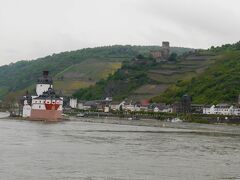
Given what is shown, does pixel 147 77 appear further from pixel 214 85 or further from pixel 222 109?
pixel 222 109

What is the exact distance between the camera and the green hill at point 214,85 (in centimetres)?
11500

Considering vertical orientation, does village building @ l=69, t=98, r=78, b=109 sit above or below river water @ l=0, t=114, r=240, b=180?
above

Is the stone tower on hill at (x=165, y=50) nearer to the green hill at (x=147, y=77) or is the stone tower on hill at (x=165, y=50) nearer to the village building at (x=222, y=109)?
the green hill at (x=147, y=77)

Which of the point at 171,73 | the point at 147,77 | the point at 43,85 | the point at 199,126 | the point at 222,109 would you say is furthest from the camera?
→ the point at 147,77

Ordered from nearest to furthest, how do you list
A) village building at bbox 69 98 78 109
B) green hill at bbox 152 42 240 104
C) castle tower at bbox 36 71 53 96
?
1. castle tower at bbox 36 71 53 96
2. green hill at bbox 152 42 240 104
3. village building at bbox 69 98 78 109

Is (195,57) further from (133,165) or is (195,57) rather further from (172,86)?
(133,165)

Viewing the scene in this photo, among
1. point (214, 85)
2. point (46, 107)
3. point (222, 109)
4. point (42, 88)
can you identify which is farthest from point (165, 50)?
point (46, 107)

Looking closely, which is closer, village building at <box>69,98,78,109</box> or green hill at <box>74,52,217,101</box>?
green hill at <box>74,52,217,101</box>

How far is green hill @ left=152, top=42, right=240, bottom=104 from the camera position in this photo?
377ft

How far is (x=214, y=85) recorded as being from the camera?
121062mm

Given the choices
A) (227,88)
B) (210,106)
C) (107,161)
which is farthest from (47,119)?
(107,161)

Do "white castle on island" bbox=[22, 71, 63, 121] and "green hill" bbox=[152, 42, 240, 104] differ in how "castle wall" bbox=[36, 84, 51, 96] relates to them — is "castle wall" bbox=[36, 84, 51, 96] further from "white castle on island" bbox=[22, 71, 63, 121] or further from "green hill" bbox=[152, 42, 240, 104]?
"green hill" bbox=[152, 42, 240, 104]

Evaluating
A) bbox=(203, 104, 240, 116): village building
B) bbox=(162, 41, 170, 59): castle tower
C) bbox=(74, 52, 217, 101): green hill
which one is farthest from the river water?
bbox=(162, 41, 170, 59): castle tower

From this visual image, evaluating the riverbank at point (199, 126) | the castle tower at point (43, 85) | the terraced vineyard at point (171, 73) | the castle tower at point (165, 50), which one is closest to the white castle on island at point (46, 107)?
the castle tower at point (43, 85)
